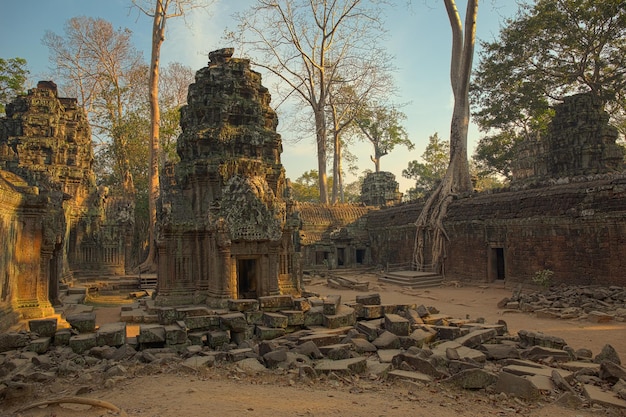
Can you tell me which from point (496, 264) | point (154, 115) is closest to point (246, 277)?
point (496, 264)

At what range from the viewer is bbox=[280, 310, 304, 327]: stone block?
309 inches

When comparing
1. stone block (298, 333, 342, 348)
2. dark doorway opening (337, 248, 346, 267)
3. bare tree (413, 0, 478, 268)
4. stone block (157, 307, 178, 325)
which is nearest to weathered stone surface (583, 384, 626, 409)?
stone block (298, 333, 342, 348)

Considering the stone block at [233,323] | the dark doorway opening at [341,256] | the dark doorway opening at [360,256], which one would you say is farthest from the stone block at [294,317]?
the dark doorway opening at [360,256]

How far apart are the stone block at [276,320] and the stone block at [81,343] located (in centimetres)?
264

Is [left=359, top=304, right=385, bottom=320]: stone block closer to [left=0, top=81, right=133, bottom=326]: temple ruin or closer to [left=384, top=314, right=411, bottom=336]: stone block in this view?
[left=384, top=314, right=411, bottom=336]: stone block

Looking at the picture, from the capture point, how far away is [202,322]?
739 centimetres

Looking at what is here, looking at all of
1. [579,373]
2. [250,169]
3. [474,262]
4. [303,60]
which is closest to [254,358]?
[579,373]

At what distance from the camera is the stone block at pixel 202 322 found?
732 centimetres

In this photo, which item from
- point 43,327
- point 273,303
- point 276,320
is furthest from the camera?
point 273,303

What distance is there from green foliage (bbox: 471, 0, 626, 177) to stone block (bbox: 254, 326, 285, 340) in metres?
21.1

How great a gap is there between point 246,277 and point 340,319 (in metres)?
4.20

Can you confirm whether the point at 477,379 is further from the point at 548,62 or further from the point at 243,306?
the point at 548,62

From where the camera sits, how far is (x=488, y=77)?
25.6 metres

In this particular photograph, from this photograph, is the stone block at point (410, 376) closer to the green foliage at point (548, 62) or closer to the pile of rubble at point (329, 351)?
the pile of rubble at point (329, 351)
